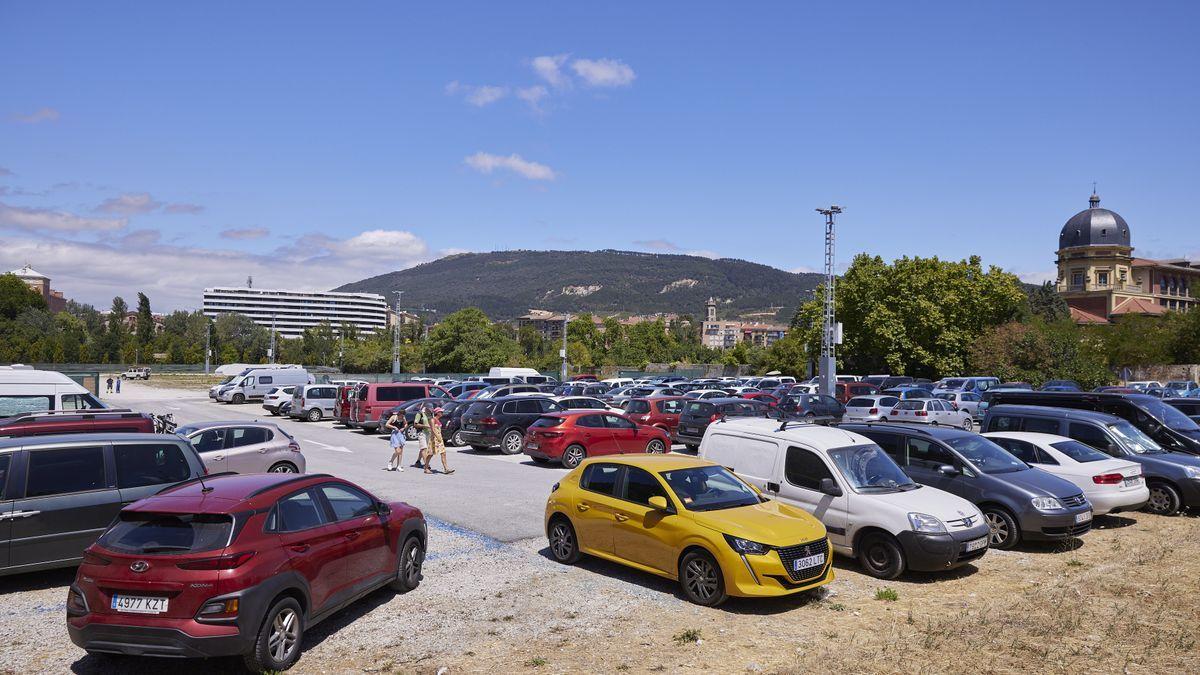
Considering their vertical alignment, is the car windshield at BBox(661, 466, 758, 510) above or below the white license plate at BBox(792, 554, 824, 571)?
above

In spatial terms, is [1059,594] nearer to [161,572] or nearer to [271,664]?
[271,664]

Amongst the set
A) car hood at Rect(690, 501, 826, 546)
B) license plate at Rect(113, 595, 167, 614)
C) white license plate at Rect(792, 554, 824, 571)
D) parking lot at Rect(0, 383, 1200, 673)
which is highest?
car hood at Rect(690, 501, 826, 546)

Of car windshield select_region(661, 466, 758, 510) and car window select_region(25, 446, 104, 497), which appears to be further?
car windshield select_region(661, 466, 758, 510)

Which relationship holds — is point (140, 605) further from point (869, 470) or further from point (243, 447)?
point (243, 447)

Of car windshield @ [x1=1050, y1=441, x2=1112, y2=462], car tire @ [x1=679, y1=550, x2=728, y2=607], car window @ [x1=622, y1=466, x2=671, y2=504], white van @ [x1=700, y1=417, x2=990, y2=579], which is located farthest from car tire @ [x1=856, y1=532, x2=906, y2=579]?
car windshield @ [x1=1050, y1=441, x2=1112, y2=462]

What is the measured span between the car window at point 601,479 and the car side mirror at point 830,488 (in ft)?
8.52

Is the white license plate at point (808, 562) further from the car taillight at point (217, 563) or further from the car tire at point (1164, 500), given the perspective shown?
the car tire at point (1164, 500)

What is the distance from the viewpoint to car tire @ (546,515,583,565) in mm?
10008

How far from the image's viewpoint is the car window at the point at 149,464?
9.17 metres

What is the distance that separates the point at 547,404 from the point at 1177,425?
1544 centimetres

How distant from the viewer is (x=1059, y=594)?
8.96m

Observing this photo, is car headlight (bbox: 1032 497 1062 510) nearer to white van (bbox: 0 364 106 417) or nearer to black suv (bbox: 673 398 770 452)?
black suv (bbox: 673 398 770 452)

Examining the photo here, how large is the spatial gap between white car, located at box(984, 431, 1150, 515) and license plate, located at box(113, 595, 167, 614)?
40.5ft

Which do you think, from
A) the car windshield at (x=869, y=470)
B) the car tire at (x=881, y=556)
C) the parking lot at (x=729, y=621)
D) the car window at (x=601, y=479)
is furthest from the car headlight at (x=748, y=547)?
the car windshield at (x=869, y=470)
